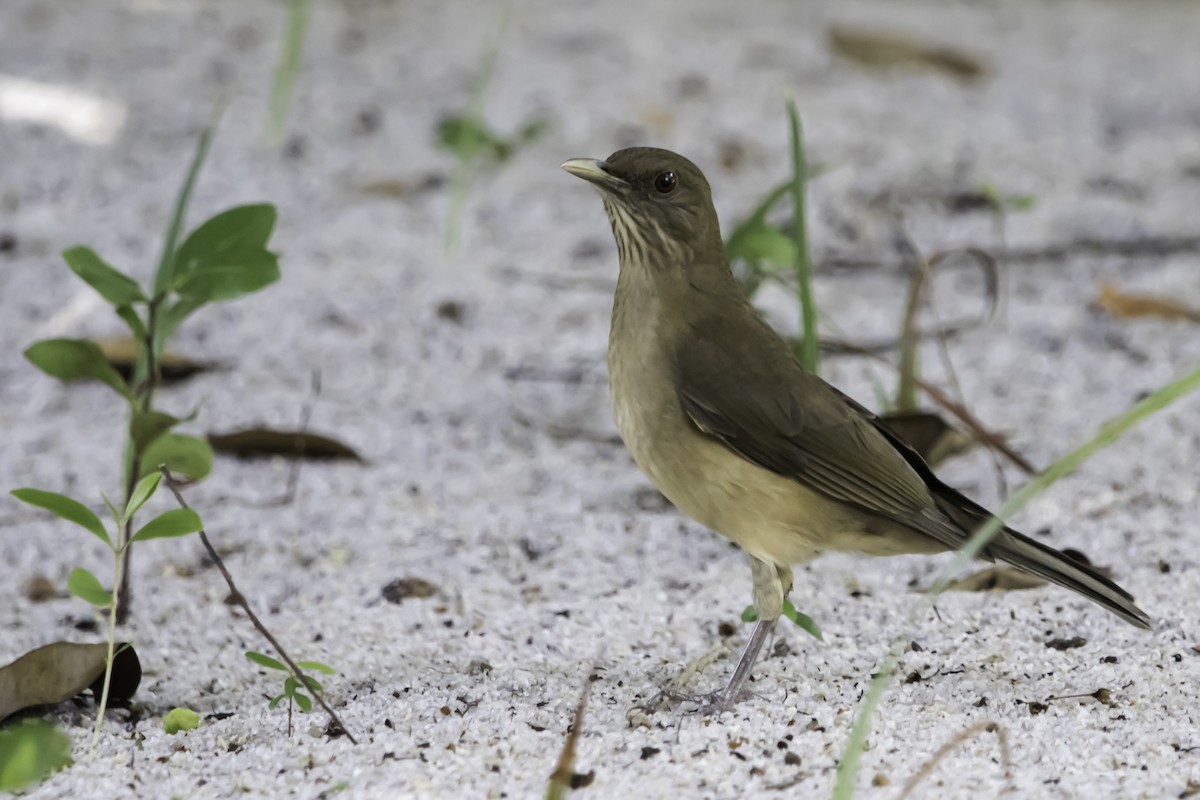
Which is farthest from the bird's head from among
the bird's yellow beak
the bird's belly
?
the bird's belly

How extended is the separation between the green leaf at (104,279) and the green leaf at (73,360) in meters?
0.11

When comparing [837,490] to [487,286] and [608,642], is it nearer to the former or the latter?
[608,642]

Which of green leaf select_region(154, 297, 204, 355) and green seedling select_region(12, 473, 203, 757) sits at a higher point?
green leaf select_region(154, 297, 204, 355)

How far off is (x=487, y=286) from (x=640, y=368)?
7.86 ft

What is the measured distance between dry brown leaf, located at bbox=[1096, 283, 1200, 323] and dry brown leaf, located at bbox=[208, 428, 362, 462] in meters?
2.57

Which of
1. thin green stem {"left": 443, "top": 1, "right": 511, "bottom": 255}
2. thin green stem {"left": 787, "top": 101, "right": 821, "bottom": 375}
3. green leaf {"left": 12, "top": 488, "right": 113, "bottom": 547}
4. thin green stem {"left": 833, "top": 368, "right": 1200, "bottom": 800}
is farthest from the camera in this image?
thin green stem {"left": 443, "top": 1, "right": 511, "bottom": 255}

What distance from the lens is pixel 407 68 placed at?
23.8 feet

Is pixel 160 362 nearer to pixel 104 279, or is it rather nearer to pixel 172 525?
pixel 104 279

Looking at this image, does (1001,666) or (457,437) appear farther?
(457,437)

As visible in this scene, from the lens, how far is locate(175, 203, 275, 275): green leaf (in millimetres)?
3111

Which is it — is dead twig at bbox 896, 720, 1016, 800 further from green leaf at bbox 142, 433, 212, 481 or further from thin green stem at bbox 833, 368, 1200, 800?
green leaf at bbox 142, 433, 212, 481

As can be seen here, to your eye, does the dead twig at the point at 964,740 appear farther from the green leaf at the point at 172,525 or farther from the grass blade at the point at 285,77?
the grass blade at the point at 285,77

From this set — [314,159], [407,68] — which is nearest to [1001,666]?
[314,159]

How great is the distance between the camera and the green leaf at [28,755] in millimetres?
2293
